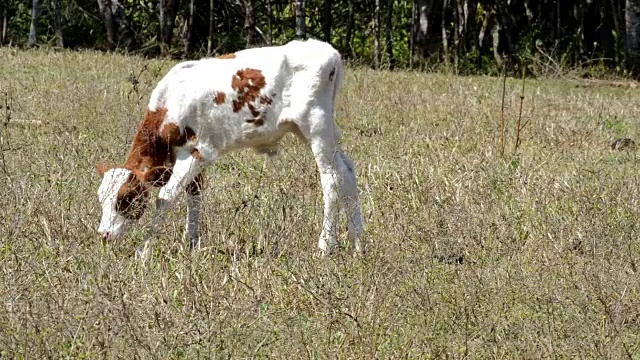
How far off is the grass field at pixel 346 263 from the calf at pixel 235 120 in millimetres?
228

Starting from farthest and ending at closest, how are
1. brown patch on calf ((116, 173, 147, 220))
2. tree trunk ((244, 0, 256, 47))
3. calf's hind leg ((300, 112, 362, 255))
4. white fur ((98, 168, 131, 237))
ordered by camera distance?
1. tree trunk ((244, 0, 256, 47))
2. calf's hind leg ((300, 112, 362, 255))
3. brown patch on calf ((116, 173, 147, 220))
4. white fur ((98, 168, 131, 237))

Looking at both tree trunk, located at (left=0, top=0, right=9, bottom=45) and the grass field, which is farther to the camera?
tree trunk, located at (left=0, top=0, right=9, bottom=45)

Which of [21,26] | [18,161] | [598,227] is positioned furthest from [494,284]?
[21,26]

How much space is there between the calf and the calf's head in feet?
0.04

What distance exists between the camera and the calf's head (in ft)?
25.0

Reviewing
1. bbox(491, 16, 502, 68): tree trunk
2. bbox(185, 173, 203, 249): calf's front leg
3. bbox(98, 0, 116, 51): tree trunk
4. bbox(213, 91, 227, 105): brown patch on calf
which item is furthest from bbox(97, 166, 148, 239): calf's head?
bbox(491, 16, 502, 68): tree trunk

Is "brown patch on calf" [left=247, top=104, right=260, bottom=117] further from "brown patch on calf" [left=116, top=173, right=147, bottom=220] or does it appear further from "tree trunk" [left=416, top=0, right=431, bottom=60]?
"tree trunk" [left=416, top=0, right=431, bottom=60]

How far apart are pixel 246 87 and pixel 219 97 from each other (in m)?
0.20

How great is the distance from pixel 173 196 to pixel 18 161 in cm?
249

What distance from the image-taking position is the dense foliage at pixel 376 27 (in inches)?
955

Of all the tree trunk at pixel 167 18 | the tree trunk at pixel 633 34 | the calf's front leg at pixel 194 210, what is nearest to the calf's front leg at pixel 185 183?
the calf's front leg at pixel 194 210

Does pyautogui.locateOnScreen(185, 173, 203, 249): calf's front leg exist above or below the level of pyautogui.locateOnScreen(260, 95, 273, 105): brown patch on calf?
below

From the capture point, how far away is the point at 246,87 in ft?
26.1

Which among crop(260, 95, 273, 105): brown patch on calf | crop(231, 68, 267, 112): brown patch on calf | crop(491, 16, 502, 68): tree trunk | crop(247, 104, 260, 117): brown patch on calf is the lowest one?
crop(491, 16, 502, 68): tree trunk
